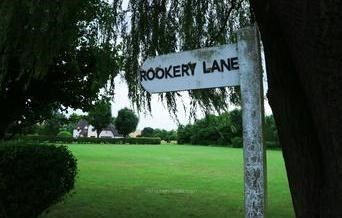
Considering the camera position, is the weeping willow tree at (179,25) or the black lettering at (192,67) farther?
the weeping willow tree at (179,25)

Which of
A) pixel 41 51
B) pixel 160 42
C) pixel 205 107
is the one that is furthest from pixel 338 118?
pixel 41 51

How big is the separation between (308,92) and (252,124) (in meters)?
0.46

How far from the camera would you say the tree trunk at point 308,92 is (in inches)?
117

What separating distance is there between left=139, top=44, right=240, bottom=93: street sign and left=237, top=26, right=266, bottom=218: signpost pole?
0.30 feet

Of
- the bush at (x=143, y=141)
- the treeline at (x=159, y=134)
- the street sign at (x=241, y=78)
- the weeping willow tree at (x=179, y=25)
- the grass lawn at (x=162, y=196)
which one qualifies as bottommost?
the grass lawn at (x=162, y=196)

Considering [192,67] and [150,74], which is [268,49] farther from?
[150,74]

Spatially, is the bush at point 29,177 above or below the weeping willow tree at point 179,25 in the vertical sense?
below

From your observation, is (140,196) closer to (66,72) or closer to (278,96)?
(66,72)

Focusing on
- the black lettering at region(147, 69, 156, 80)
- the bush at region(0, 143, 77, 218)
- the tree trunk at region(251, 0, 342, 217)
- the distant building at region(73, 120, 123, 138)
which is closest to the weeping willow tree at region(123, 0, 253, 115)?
the black lettering at region(147, 69, 156, 80)

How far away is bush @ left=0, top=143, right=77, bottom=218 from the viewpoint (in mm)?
8172

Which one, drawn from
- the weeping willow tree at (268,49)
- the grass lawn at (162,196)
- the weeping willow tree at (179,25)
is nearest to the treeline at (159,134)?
the grass lawn at (162,196)

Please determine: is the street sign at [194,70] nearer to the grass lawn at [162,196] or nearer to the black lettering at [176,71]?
the black lettering at [176,71]

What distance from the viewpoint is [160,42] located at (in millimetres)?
4840

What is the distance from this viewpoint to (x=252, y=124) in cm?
287
